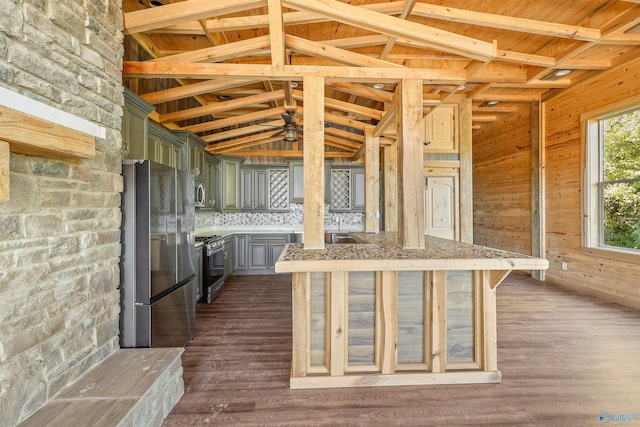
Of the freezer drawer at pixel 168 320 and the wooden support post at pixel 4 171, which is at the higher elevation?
the wooden support post at pixel 4 171

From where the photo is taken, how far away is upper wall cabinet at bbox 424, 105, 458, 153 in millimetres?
4742

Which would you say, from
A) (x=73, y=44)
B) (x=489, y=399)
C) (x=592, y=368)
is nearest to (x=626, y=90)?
(x=592, y=368)

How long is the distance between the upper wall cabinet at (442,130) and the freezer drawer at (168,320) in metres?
3.84

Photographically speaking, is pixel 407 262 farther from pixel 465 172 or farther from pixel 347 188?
pixel 347 188

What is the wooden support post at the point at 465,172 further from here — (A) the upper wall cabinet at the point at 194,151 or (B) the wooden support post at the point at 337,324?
(A) the upper wall cabinet at the point at 194,151

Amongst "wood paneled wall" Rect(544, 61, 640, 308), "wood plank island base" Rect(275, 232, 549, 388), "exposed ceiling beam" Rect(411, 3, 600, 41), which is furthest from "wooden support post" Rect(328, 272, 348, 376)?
"wood paneled wall" Rect(544, 61, 640, 308)

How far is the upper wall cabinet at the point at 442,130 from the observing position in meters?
4.74

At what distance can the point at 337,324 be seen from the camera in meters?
2.23

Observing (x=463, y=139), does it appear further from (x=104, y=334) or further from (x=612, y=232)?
(x=104, y=334)

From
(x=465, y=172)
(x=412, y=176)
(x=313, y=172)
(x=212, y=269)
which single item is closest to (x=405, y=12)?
(x=412, y=176)

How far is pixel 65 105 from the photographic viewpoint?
178cm

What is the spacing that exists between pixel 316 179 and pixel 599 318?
3577mm

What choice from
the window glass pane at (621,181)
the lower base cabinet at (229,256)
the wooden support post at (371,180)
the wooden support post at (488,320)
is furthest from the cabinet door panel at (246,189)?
the window glass pane at (621,181)

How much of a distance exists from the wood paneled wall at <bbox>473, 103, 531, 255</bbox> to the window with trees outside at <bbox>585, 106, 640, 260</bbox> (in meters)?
1.16
